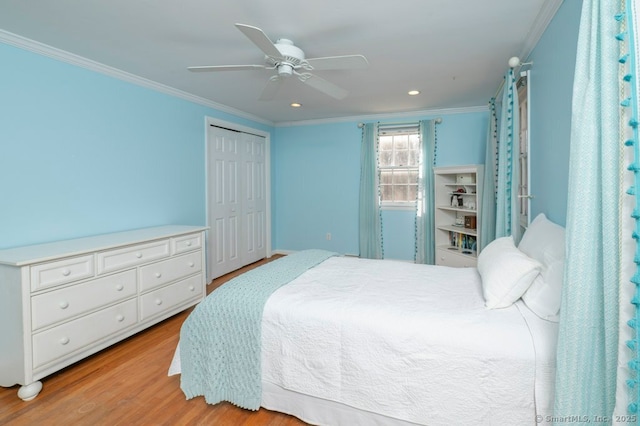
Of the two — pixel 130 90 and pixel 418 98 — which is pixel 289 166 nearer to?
pixel 418 98

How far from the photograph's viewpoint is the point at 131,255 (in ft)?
8.36

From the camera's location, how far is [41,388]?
6.50 feet

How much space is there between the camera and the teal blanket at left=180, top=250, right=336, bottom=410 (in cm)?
171

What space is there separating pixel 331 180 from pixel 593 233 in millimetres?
4296

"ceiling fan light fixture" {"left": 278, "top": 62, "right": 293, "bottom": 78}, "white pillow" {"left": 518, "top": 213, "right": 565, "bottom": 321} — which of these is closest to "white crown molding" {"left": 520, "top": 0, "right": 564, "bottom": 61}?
"white pillow" {"left": 518, "top": 213, "right": 565, "bottom": 321}

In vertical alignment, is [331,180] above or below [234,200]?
above

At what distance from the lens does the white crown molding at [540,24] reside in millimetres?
1927

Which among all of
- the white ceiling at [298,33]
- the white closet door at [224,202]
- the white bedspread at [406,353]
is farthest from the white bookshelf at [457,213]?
the white closet door at [224,202]

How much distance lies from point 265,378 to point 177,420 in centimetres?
52

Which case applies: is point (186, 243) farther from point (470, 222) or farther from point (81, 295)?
point (470, 222)

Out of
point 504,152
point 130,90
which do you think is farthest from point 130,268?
point 504,152

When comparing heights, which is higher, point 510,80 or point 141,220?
point 510,80

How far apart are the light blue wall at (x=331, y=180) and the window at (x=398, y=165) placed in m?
0.20

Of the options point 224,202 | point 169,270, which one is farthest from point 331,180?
point 169,270
